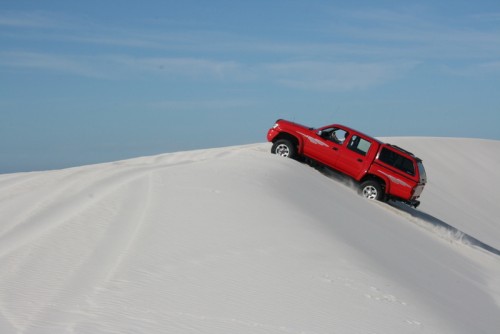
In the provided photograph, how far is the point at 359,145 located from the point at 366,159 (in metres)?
0.42

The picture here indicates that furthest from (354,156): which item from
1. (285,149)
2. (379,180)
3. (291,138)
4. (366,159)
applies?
(285,149)

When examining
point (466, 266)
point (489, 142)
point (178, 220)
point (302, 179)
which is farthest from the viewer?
point (489, 142)

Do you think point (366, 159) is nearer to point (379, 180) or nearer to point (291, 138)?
point (379, 180)

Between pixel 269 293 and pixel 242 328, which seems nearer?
pixel 242 328

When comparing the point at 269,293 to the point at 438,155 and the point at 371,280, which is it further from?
the point at 438,155

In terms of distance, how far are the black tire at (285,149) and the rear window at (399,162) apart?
2.13 metres

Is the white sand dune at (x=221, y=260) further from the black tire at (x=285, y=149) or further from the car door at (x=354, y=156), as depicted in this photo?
the black tire at (x=285, y=149)

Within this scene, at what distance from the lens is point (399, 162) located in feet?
55.9

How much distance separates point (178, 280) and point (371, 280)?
246 centimetres

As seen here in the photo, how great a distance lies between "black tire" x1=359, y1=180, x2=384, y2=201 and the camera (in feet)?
55.9

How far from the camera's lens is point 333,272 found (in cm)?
829

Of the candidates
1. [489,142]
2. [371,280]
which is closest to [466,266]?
[371,280]

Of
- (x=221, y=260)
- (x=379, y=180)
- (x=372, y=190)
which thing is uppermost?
(x=379, y=180)

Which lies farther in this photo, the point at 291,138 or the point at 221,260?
the point at 291,138
